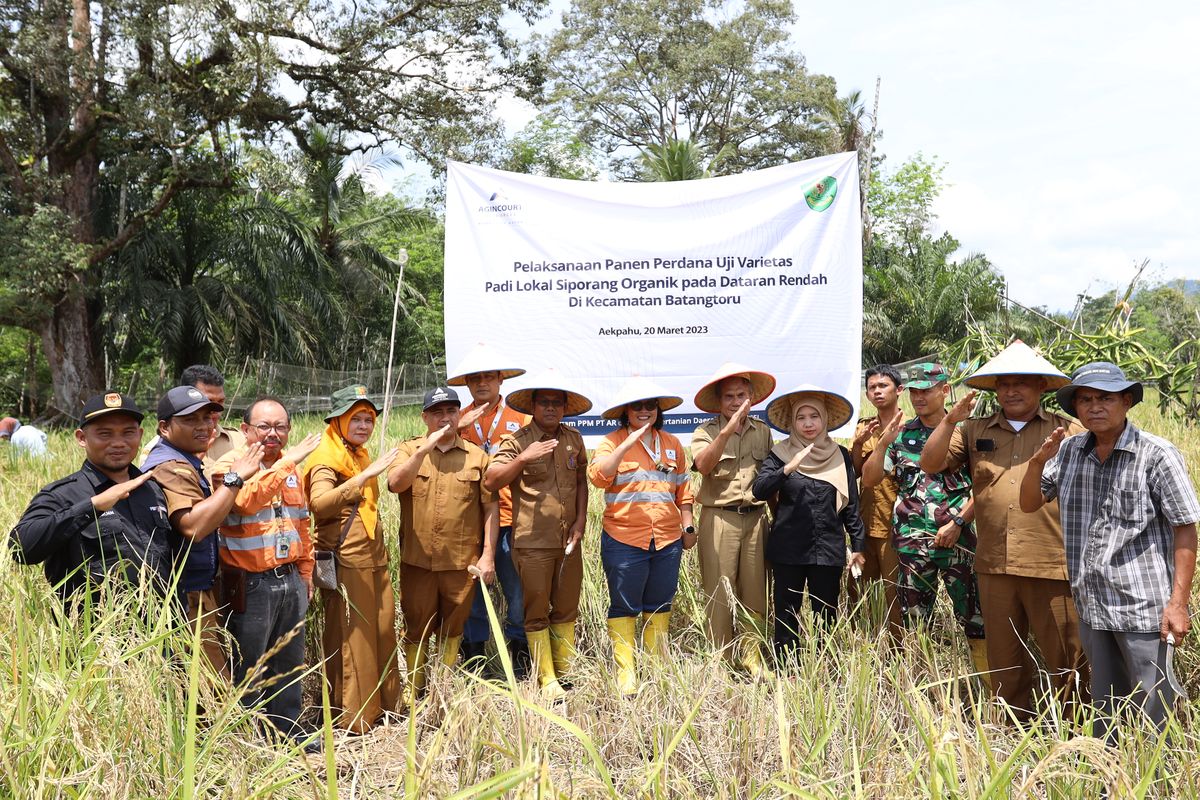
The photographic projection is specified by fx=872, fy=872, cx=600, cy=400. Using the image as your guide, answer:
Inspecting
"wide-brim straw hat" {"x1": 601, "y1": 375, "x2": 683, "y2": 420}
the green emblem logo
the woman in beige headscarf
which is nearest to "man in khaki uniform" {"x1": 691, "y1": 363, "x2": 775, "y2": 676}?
the woman in beige headscarf

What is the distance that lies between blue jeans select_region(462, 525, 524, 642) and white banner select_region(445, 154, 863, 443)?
4.11 feet

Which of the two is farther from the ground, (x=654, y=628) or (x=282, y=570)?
(x=282, y=570)

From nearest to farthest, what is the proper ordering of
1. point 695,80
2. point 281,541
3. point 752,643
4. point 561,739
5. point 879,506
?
point 561,739
point 281,541
point 752,643
point 879,506
point 695,80

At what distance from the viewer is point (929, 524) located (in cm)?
426

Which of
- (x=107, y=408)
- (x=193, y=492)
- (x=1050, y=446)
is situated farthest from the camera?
(x=1050, y=446)

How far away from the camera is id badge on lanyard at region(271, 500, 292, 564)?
11.9 ft

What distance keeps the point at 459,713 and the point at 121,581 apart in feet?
4.37

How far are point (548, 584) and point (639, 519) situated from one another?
586 mm

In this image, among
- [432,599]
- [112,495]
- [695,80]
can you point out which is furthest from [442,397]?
[695,80]

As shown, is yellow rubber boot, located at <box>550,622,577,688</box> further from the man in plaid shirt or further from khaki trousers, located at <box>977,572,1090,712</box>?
the man in plaid shirt

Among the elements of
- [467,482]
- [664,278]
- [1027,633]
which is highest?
[664,278]

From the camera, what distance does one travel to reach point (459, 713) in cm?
280

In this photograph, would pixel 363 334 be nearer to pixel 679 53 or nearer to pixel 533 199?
pixel 679 53

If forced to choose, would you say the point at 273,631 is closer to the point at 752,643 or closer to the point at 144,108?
the point at 752,643
